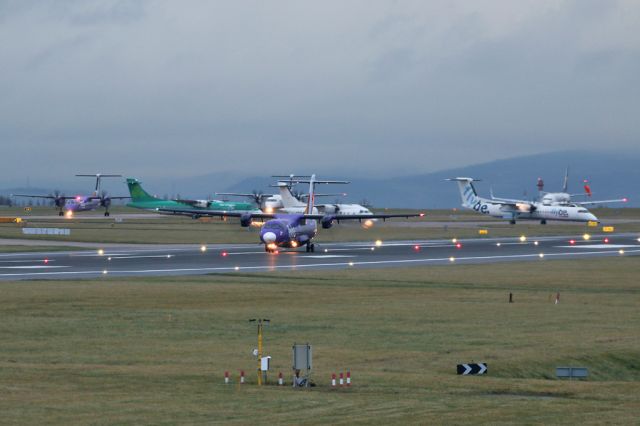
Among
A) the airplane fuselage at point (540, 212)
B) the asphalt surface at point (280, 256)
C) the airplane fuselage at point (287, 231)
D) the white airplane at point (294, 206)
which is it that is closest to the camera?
the asphalt surface at point (280, 256)

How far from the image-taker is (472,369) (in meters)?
30.9

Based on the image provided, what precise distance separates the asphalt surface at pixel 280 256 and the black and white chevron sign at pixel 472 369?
3615 cm

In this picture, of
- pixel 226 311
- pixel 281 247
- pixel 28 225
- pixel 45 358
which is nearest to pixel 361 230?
pixel 281 247

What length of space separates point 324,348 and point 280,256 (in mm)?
47208

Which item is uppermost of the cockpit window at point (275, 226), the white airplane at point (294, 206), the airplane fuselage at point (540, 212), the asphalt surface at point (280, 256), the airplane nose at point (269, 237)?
the white airplane at point (294, 206)

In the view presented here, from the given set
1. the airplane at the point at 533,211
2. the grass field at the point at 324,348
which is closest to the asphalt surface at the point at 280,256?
the grass field at the point at 324,348

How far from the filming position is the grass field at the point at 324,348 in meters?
24.7

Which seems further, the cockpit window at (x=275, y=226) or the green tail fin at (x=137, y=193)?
the green tail fin at (x=137, y=193)

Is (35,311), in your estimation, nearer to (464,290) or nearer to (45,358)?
(45,358)

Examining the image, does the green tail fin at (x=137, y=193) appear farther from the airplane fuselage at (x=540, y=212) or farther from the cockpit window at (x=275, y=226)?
the cockpit window at (x=275, y=226)

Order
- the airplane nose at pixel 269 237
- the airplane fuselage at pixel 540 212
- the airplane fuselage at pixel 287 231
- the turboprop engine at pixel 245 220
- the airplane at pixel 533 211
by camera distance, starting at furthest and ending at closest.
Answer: the airplane at pixel 533 211, the airplane fuselage at pixel 540 212, the turboprop engine at pixel 245 220, the airplane fuselage at pixel 287 231, the airplane nose at pixel 269 237

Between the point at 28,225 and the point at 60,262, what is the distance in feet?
219

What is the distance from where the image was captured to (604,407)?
25.5 metres

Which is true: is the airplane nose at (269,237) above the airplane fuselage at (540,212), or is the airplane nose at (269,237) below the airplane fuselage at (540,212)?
below
